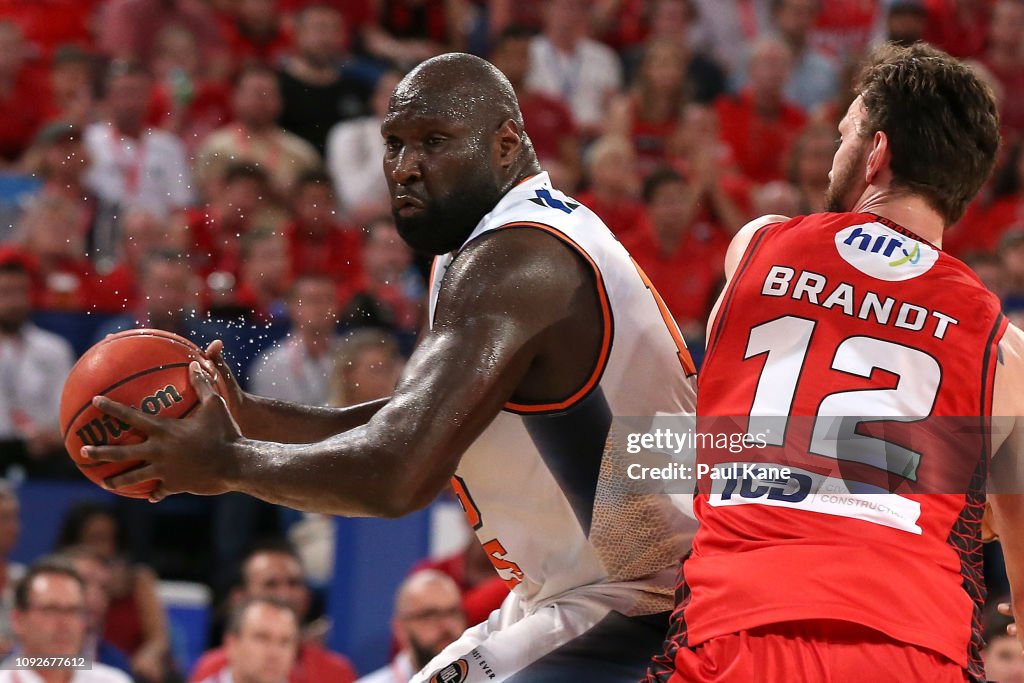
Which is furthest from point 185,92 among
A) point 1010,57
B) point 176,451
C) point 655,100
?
point 176,451

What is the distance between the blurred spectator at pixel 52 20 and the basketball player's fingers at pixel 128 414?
376 inches

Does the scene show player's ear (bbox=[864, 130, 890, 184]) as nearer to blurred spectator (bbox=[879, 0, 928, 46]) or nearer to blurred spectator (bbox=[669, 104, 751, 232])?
blurred spectator (bbox=[669, 104, 751, 232])

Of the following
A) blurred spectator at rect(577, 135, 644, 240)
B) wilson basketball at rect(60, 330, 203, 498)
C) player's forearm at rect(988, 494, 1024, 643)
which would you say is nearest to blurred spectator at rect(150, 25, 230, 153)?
blurred spectator at rect(577, 135, 644, 240)

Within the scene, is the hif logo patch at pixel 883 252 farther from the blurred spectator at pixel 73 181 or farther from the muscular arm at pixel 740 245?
the blurred spectator at pixel 73 181

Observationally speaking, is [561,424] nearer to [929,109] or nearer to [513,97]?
[513,97]

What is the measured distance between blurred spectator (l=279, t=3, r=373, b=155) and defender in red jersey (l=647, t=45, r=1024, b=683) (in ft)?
23.9

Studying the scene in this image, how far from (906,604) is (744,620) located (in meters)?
0.33

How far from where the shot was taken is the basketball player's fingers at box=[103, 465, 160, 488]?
10.1 ft

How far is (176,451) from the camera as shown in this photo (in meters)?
3.06

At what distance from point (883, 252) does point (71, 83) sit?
29.0 ft

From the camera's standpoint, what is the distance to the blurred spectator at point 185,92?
998 centimetres

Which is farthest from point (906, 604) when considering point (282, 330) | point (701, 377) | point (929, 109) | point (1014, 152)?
point (1014, 152)

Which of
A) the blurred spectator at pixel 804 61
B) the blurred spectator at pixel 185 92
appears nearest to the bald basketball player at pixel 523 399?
the blurred spectator at pixel 185 92

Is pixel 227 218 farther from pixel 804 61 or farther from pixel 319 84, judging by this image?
pixel 804 61
